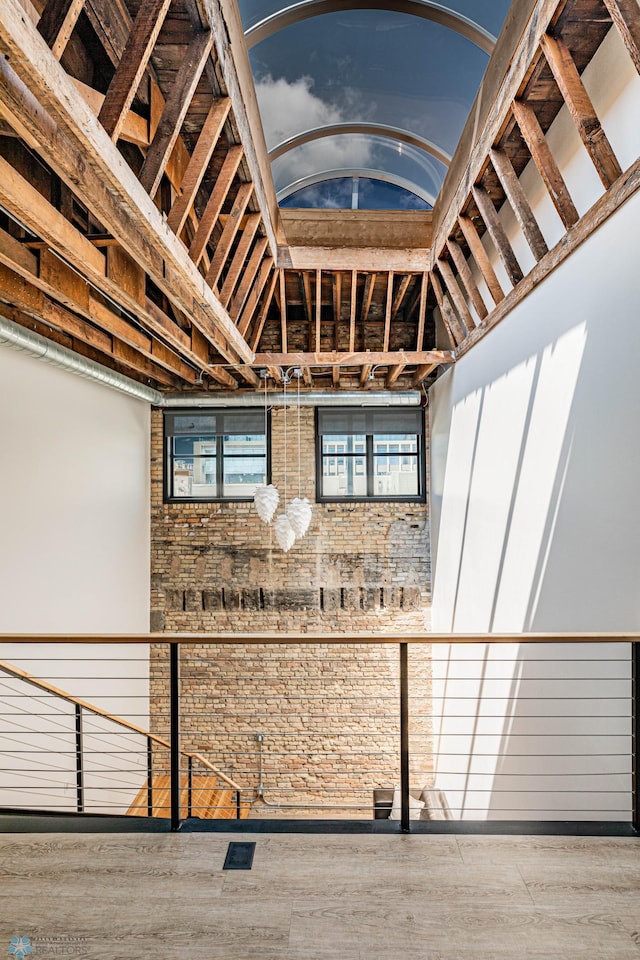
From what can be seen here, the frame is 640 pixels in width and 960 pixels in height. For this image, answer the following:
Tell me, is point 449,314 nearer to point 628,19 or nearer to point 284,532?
point 284,532

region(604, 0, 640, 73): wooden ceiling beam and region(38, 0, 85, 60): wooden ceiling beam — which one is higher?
region(604, 0, 640, 73): wooden ceiling beam

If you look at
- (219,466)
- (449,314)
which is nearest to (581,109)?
(449,314)

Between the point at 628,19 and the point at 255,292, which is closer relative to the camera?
the point at 628,19

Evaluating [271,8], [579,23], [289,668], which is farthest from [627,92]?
[289,668]

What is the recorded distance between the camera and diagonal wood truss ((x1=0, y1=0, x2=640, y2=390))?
2.04 meters

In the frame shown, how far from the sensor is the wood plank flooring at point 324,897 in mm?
1797

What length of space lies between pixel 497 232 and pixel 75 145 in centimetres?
279

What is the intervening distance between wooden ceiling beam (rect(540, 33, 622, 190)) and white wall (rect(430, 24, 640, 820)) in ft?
0.36

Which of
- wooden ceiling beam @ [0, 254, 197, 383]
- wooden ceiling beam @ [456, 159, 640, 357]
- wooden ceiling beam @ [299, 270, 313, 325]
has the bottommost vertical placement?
wooden ceiling beam @ [0, 254, 197, 383]

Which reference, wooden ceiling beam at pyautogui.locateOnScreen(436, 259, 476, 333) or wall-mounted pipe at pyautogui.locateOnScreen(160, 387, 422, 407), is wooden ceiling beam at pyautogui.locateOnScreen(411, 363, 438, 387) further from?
wooden ceiling beam at pyautogui.locateOnScreen(436, 259, 476, 333)

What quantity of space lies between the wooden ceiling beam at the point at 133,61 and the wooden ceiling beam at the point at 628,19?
165cm

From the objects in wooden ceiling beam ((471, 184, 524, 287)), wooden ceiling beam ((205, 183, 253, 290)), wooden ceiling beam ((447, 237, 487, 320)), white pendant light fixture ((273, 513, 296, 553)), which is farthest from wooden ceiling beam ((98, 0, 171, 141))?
white pendant light fixture ((273, 513, 296, 553))

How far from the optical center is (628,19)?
2.18 meters

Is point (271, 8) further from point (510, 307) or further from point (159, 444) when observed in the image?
point (159, 444)
